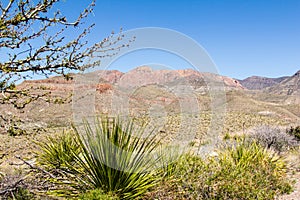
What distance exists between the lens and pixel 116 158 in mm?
4145

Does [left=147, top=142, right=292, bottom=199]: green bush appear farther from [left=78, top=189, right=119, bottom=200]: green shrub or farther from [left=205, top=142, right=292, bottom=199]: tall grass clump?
[left=78, top=189, right=119, bottom=200]: green shrub

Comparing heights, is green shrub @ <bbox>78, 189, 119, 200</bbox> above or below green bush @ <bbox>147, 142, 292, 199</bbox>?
above

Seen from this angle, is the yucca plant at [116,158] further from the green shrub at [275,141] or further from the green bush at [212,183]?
the green shrub at [275,141]

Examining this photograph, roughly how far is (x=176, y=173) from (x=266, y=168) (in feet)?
10.1

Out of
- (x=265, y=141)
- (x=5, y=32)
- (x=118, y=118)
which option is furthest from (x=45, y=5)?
(x=265, y=141)

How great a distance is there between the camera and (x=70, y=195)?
434 cm

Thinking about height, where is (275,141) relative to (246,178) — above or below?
above

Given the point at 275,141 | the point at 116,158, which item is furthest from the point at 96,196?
the point at 275,141

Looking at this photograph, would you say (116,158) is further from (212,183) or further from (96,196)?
(212,183)

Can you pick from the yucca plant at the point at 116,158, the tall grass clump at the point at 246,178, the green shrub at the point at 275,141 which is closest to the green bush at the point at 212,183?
the tall grass clump at the point at 246,178

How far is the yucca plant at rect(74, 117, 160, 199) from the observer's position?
13.6 feet

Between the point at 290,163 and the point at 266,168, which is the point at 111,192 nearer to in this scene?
the point at 266,168

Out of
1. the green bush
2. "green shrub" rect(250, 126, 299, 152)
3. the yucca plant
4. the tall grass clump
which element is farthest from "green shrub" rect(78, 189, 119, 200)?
"green shrub" rect(250, 126, 299, 152)

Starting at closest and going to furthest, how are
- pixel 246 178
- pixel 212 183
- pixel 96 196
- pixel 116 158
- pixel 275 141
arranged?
1. pixel 96 196
2. pixel 116 158
3. pixel 212 183
4. pixel 246 178
5. pixel 275 141
